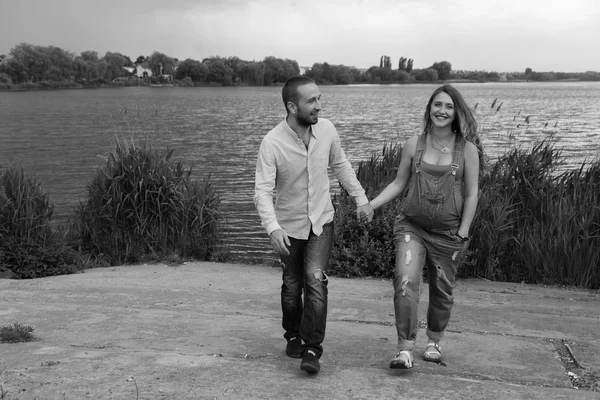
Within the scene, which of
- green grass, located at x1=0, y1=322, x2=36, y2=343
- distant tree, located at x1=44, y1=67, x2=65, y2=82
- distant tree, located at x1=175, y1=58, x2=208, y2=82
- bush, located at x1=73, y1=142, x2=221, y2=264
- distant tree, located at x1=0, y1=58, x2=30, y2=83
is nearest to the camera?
green grass, located at x1=0, y1=322, x2=36, y2=343

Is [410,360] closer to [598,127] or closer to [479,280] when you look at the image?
[479,280]

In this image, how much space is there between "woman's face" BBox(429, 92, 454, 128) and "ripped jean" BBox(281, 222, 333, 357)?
3.29 feet

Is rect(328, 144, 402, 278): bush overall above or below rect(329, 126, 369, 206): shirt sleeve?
below

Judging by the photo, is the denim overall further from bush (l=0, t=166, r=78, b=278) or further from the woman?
bush (l=0, t=166, r=78, b=278)

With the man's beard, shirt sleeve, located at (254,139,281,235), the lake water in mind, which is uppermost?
the man's beard

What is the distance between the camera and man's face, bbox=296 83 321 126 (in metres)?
4.34

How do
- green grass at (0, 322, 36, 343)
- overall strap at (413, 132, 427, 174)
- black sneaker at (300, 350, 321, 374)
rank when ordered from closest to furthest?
black sneaker at (300, 350, 321, 374), overall strap at (413, 132, 427, 174), green grass at (0, 322, 36, 343)

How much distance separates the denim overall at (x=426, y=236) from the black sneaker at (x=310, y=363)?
0.57 meters

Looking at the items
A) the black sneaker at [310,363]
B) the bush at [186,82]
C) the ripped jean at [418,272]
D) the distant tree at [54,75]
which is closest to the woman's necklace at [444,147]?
the ripped jean at [418,272]

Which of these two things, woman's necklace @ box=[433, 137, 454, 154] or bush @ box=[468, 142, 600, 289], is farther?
bush @ box=[468, 142, 600, 289]

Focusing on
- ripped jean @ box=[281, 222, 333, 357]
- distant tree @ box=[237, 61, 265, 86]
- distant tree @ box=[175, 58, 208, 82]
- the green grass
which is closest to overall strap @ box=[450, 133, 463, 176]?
ripped jean @ box=[281, 222, 333, 357]

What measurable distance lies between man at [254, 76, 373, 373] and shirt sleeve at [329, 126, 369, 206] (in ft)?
0.07

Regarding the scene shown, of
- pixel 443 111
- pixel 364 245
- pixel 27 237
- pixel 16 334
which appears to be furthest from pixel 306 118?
pixel 27 237

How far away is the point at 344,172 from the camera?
4.75 metres
